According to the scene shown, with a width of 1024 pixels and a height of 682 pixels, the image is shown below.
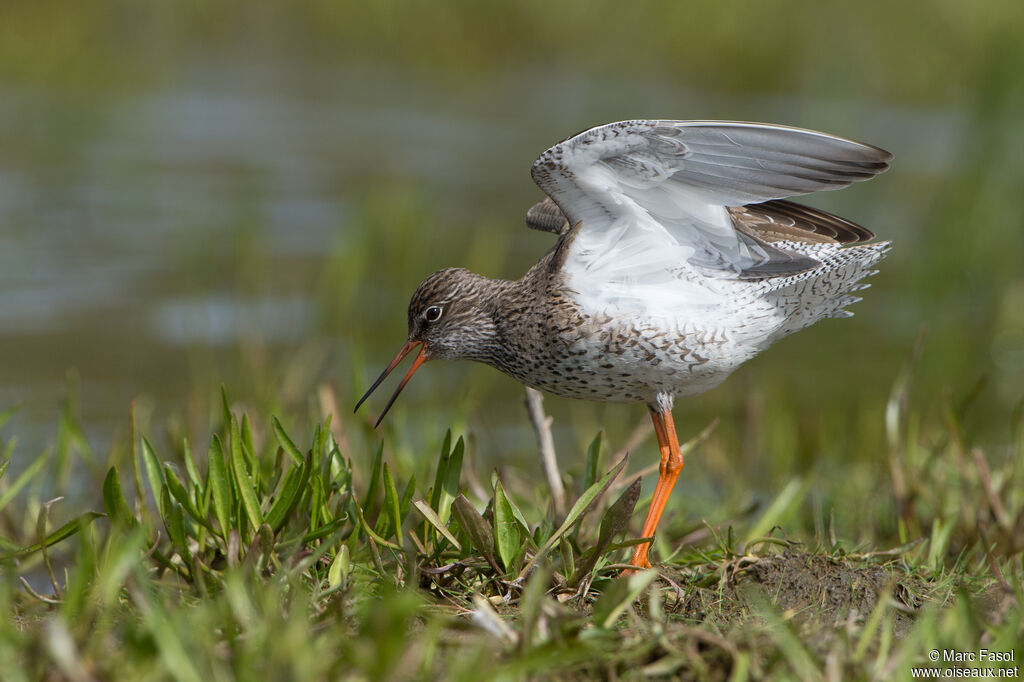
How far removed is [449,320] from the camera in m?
4.82

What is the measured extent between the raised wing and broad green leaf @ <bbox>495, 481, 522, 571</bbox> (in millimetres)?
1154

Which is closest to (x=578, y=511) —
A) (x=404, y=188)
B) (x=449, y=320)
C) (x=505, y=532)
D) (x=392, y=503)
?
(x=505, y=532)

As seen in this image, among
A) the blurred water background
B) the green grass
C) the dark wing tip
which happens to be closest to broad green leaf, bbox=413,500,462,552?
the green grass

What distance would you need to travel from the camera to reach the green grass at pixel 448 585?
2746 mm

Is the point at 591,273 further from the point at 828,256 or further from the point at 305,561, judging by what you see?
the point at 305,561

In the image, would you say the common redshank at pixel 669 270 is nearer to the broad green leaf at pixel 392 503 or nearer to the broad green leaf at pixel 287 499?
the broad green leaf at pixel 392 503

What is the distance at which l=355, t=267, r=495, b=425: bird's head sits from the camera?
473cm

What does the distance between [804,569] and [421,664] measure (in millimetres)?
1514

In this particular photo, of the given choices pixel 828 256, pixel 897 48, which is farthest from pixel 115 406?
pixel 897 48

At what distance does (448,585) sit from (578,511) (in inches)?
19.2

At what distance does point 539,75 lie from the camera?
52.7 ft

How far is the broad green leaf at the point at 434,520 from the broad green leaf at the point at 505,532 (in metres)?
0.16

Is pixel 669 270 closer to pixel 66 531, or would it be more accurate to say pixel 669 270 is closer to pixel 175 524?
pixel 175 524

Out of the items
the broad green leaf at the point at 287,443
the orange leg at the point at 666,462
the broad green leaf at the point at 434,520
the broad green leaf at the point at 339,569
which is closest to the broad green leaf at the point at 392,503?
the broad green leaf at the point at 434,520
